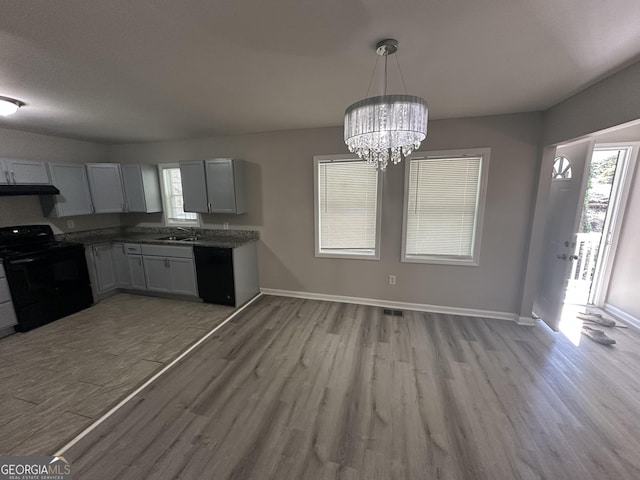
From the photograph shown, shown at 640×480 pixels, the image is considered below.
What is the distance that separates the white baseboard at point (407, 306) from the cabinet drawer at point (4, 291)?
2.94 metres

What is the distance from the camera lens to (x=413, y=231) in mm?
3422

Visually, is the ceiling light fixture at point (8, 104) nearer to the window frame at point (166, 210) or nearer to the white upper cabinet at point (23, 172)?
the white upper cabinet at point (23, 172)

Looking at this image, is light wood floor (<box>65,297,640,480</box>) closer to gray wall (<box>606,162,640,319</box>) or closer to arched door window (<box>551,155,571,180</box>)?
gray wall (<box>606,162,640,319</box>)

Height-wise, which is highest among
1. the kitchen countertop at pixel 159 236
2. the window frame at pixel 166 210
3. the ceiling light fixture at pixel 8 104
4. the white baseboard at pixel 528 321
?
the ceiling light fixture at pixel 8 104

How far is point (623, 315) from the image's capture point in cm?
316

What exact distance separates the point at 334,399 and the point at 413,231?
7.55 feet

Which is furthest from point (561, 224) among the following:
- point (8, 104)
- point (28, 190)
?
point (28, 190)

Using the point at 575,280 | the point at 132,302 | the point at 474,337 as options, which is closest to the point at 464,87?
the point at 474,337

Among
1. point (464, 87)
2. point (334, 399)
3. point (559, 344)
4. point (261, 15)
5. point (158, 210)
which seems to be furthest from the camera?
point (158, 210)

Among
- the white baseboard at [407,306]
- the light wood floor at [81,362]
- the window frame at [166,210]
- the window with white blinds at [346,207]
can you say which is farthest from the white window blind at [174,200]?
the window with white blinds at [346,207]

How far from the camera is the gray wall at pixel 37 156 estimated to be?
3.32 meters

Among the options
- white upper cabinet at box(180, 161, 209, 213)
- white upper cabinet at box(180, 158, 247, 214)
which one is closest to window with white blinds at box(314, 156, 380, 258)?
white upper cabinet at box(180, 158, 247, 214)

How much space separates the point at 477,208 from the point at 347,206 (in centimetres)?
166

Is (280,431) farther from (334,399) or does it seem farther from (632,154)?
(632,154)
